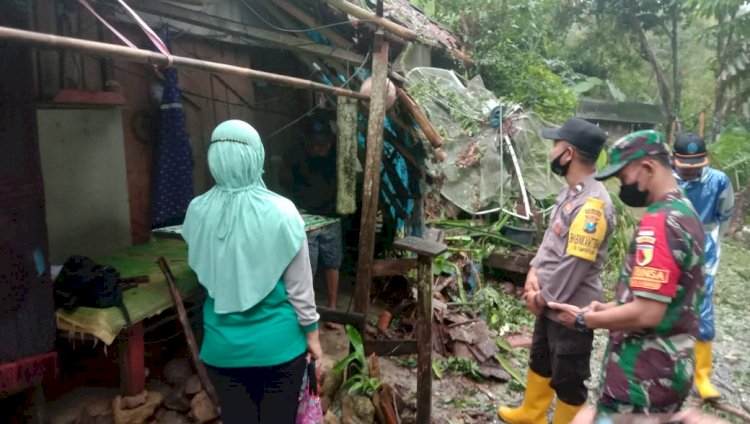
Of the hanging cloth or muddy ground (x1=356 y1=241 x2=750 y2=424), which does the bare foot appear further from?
the hanging cloth

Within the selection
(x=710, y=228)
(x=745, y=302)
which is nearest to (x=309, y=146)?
(x=710, y=228)

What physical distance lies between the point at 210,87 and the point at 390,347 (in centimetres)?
307

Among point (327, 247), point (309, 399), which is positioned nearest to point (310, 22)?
point (327, 247)

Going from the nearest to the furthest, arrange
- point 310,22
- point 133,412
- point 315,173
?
point 133,412, point 310,22, point 315,173

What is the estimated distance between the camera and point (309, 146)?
5191 millimetres

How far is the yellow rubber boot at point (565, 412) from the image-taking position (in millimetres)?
3106

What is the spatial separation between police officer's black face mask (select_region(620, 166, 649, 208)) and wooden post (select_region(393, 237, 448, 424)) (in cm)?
156

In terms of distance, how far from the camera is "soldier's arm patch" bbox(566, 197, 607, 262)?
9.19 feet

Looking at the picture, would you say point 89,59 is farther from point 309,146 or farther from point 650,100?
point 650,100

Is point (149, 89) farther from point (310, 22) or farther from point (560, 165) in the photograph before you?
point (560, 165)

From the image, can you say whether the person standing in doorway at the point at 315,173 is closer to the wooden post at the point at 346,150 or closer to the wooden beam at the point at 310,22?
the wooden beam at the point at 310,22

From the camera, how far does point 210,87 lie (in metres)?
5.04

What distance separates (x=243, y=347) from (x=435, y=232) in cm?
470

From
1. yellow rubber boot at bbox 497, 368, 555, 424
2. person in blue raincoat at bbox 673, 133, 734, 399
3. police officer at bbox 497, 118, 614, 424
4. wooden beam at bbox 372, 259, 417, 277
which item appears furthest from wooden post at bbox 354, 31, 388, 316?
person in blue raincoat at bbox 673, 133, 734, 399
